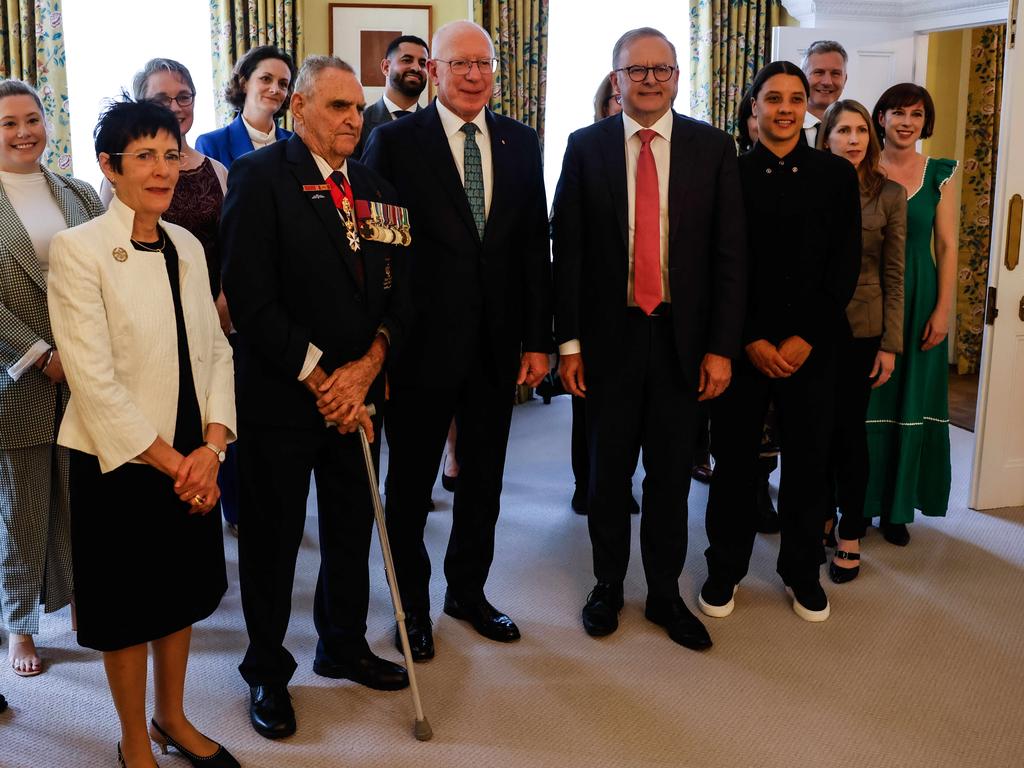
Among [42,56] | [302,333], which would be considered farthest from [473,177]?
[42,56]

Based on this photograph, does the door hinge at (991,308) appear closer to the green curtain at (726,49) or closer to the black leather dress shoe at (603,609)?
the black leather dress shoe at (603,609)

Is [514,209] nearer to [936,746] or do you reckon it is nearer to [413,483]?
[413,483]

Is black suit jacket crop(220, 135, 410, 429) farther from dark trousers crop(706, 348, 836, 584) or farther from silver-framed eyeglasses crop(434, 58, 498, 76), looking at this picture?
dark trousers crop(706, 348, 836, 584)

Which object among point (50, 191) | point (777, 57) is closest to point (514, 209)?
point (50, 191)

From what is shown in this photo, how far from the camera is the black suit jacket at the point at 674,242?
105 inches

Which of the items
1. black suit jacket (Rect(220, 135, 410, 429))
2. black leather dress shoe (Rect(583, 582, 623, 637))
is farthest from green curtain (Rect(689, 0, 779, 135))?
black suit jacket (Rect(220, 135, 410, 429))

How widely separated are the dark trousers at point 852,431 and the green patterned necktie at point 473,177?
1.33 meters

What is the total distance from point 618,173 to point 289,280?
957mm

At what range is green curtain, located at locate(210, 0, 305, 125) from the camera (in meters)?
5.04

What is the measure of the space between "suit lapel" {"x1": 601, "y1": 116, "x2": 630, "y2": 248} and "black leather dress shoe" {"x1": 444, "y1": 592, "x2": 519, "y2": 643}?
3.71 ft

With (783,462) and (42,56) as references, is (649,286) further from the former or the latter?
(42,56)

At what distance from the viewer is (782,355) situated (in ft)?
9.12

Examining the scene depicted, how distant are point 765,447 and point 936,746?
4.62ft

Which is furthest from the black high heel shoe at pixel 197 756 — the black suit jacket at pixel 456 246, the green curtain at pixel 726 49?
the green curtain at pixel 726 49
